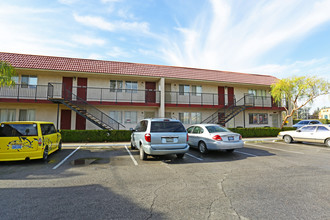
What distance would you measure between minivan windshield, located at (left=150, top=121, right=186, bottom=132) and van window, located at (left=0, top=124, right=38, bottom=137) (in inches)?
177

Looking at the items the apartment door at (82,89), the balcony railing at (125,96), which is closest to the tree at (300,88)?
the balcony railing at (125,96)

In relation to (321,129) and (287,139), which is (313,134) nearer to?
(321,129)

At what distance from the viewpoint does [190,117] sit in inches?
717

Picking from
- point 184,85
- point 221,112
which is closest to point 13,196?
point 184,85

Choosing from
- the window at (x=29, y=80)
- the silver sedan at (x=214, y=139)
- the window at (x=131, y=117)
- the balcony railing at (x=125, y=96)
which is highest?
the window at (x=29, y=80)

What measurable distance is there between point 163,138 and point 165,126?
567 millimetres

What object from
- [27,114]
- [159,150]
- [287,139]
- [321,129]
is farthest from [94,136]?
[321,129]

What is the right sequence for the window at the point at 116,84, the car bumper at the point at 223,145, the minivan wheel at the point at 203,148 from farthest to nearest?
the window at the point at 116,84, the minivan wheel at the point at 203,148, the car bumper at the point at 223,145

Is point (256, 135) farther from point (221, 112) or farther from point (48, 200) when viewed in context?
point (48, 200)

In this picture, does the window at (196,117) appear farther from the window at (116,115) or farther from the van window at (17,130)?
the van window at (17,130)

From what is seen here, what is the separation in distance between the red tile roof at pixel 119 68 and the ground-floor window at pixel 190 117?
3724 mm

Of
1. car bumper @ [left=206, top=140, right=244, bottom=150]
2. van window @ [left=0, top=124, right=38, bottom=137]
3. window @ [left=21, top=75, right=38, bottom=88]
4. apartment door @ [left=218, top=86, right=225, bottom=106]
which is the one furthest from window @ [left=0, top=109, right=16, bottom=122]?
apartment door @ [left=218, top=86, right=225, bottom=106]

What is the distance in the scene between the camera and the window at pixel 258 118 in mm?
20047

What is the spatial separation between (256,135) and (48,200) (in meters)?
16.8
